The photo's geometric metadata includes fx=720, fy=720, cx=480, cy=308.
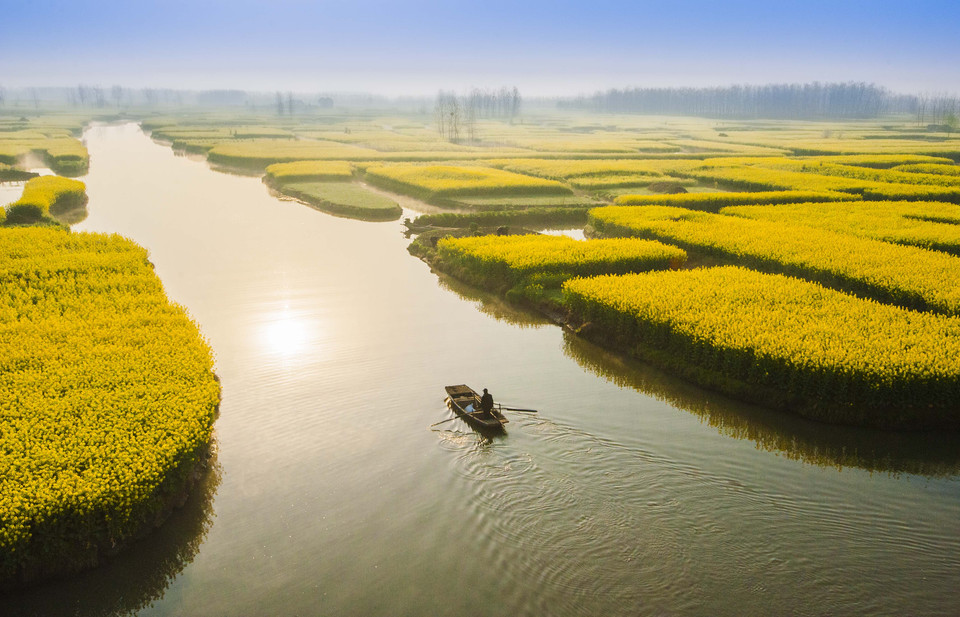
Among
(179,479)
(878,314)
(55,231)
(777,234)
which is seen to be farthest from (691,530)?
(55,231)

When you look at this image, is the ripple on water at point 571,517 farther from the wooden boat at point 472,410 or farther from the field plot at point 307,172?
the field plot at point 307,172

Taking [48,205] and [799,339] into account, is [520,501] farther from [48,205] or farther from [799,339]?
[48,205]

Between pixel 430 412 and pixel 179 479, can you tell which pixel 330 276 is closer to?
pixel 430 412

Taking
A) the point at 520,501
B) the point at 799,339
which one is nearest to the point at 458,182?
the point at 799,339

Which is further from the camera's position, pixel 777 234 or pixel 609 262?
pixel 777 234

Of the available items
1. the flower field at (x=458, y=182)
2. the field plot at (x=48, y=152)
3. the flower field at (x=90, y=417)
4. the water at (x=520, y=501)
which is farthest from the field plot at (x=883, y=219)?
the field plot at (x=48, y=152)

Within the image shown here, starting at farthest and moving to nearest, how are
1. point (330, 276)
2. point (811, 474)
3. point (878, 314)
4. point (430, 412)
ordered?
1. point (330, 276)
2. point (878, 314)
3. point (430, 412)
4. point (811, 474)
